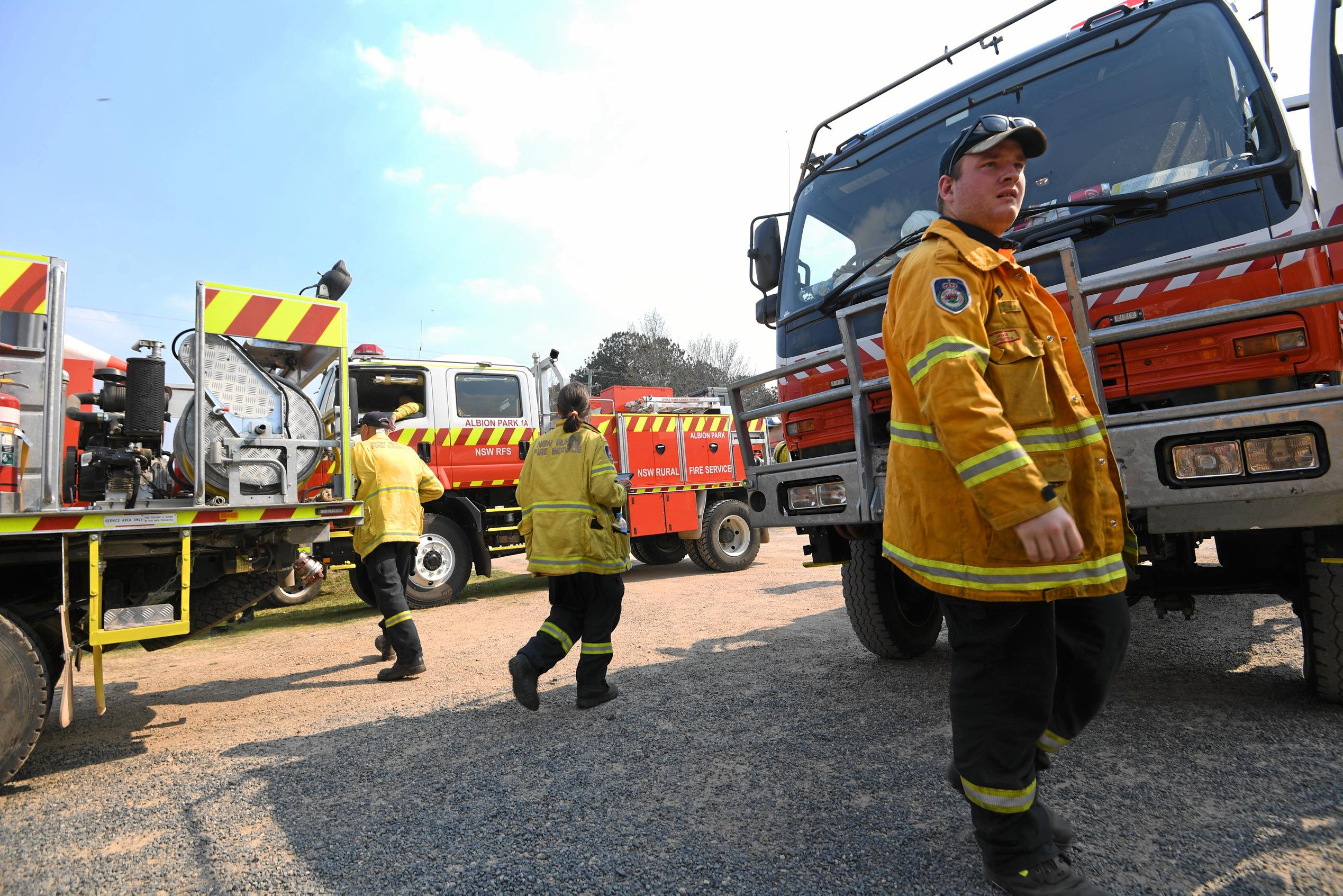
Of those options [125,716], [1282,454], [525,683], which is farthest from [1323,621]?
[125,716]

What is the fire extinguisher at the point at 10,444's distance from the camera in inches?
116

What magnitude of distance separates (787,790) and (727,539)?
8140mm

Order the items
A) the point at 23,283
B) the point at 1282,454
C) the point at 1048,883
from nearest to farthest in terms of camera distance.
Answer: the point at 1048,883, the point at 1282,454, the point at 23,283

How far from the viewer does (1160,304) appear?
2662mm

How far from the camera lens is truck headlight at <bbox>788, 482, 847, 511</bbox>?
3377 millimetres

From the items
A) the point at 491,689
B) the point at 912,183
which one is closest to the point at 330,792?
the point at 491,689

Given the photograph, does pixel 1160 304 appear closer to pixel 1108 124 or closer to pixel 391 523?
pixel 1108 124

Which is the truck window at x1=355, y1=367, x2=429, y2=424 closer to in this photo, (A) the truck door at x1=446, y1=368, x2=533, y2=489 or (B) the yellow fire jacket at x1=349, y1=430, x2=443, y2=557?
(A) the truck door at x1=446, y1=368, x2=533, y2=489

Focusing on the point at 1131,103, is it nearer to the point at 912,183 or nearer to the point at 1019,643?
the point at 912,183

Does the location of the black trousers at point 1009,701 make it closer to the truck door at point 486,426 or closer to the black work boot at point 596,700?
the black work boot at point 596,700

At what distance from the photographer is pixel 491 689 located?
4.30 metres

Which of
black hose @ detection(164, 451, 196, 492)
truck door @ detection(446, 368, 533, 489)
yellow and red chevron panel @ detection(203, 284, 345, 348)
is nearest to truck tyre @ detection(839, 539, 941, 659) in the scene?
yellow and red chevron panel @ detection(203, 284, 345, 348)

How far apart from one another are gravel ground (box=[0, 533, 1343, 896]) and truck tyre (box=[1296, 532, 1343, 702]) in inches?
5.8

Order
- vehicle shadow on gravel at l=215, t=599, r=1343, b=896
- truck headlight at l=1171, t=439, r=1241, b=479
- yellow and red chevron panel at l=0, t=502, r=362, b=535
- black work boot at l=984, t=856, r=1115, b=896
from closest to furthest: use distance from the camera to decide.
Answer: black work boot at l=984, t=856, r=1115, b=896
vehicle shadow on gravel at l=215, t=599, r=1343, b=896
truck headlight at l=1171, t=439, r=1241, b=479
yellow and red chevron panel at l=0, t=502, r=362, b=535
